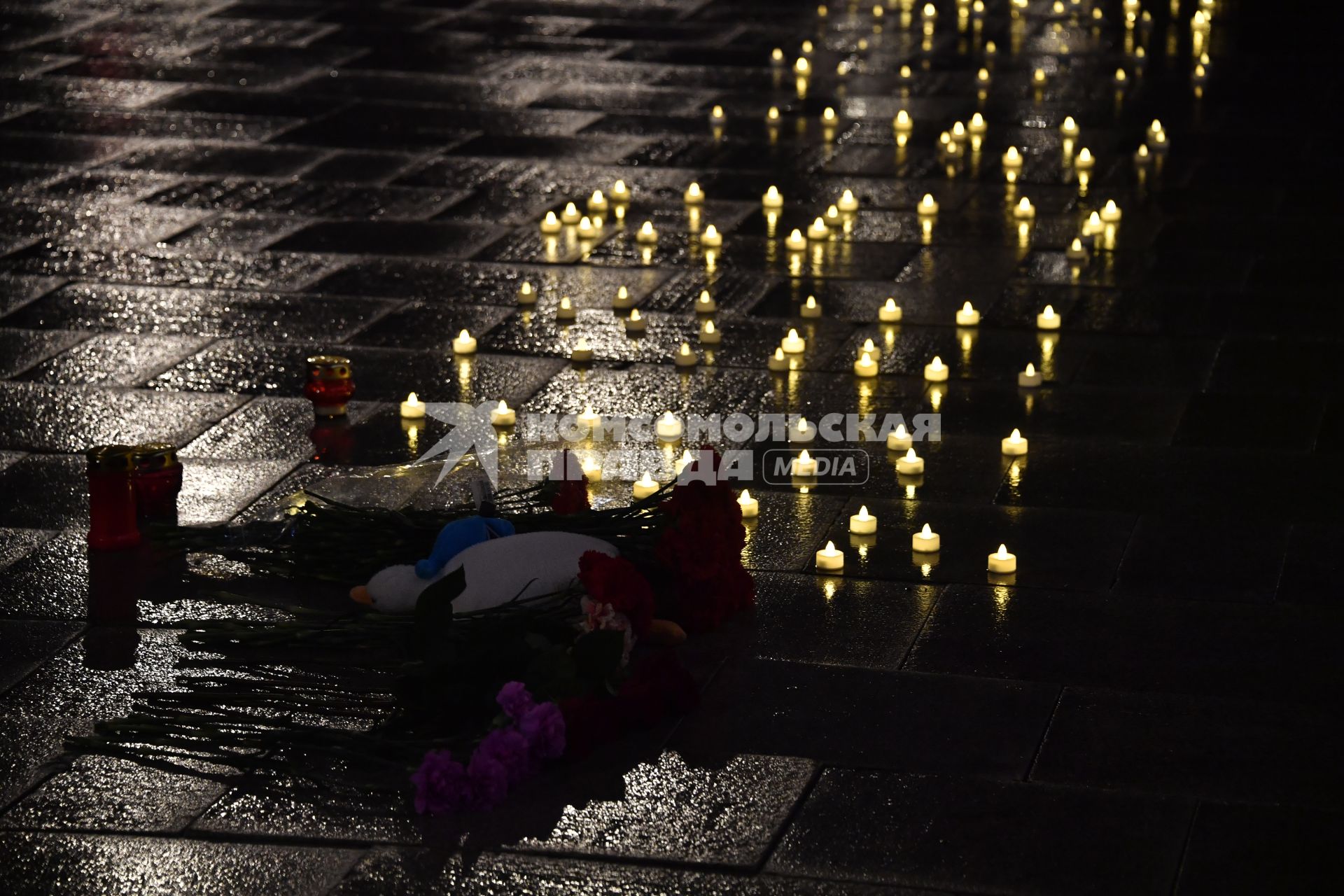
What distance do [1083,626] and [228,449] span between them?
2.84 m

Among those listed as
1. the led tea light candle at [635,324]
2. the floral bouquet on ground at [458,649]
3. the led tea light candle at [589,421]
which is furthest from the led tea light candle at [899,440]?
the led tea light candle at [635,324]

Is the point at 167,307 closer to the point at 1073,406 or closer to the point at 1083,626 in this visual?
the point at 1073,406

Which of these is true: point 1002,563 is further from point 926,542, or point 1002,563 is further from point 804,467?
point 804,467

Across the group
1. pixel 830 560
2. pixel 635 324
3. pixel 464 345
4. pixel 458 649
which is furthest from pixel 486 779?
pixel 635 324

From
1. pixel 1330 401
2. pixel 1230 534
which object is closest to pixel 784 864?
pixel 1230 534

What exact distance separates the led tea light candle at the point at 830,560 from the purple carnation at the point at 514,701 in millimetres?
1317

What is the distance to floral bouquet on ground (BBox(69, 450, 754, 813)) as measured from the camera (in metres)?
4.13

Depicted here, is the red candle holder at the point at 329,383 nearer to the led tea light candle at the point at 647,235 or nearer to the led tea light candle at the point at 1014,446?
the led tea light candle at the point at 1014,446

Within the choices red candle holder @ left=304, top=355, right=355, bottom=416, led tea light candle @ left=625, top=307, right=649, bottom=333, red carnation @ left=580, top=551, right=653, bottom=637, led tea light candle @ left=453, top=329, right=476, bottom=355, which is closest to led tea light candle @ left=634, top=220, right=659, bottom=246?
led tea light candle @ left=625, top=307, right=649, bottom=333

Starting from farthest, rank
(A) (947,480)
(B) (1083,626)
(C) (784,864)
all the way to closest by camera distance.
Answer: (A) (947,480) → (B) (1083,626) → (C) (784,864)

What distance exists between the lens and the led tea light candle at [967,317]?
7379mm

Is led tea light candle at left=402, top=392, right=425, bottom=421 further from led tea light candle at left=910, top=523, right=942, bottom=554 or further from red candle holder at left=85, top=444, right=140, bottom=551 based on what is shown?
led tea light candle at left=910, top=523, right=942, bottom=554

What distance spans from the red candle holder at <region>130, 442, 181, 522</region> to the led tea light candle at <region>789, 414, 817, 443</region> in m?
1.92

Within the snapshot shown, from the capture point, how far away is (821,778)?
13.4 ft
